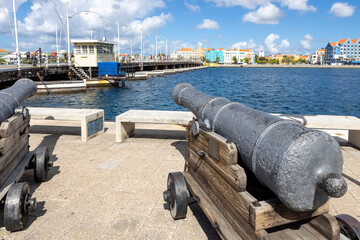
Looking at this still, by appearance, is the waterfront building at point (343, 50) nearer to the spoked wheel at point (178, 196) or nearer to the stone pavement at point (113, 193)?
the stone pavement at point (113, 193)

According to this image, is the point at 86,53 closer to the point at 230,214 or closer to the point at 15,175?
the point at 15,175

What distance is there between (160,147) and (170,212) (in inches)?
117

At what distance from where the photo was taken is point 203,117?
3.45 m

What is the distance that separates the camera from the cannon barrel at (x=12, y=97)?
3.98 m

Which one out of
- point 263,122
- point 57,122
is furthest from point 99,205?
point 57,122

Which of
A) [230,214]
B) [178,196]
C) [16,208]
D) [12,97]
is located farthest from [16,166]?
[230,214]

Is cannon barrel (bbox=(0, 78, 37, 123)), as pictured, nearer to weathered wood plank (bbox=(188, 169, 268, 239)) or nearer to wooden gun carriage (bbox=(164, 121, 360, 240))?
wooden gun carriage (bbox=(164, 121, 360, 240))

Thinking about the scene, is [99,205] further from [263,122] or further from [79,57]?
[79,57]

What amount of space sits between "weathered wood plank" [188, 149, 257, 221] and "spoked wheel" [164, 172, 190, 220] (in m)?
0.22

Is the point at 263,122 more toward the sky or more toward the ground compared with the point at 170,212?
more toward the sky

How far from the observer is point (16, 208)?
3078mm

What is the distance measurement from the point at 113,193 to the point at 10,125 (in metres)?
1.54

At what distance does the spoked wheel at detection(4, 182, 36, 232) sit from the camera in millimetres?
3062

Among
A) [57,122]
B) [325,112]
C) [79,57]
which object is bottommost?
[325,112]
